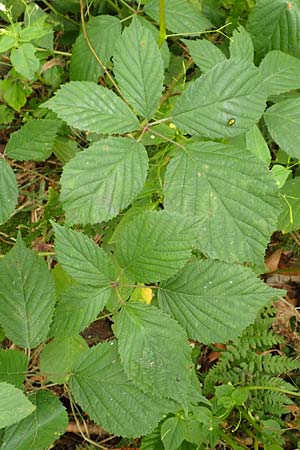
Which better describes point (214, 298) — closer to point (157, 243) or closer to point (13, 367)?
point (157, 243)

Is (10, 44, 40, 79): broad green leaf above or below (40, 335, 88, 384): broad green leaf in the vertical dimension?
above

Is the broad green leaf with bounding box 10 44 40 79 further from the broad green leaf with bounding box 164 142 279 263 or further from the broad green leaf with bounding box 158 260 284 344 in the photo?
the broad green leaf with bounding box 158 260 284 344

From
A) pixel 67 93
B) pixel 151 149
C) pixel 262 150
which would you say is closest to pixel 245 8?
pixel 151 149

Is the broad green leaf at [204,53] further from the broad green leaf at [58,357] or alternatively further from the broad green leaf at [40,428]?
the broad green leaf at [40,428]

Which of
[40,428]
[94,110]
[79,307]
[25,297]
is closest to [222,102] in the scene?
[94,110]

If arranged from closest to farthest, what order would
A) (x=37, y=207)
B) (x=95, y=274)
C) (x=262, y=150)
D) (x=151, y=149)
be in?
1. (x=95, y=274)
2. (x=262, y=150)
3. (x=151, y=149)
4. (x=37, y=207)

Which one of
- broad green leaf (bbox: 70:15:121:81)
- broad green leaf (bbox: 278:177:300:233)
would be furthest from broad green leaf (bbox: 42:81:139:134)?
broad green leaf (bbox: 278:177:300:233)

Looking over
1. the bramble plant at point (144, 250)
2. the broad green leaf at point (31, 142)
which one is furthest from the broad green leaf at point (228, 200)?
the broad green leaf at point (31, 142)

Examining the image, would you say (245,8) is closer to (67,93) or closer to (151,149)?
(151,149)
